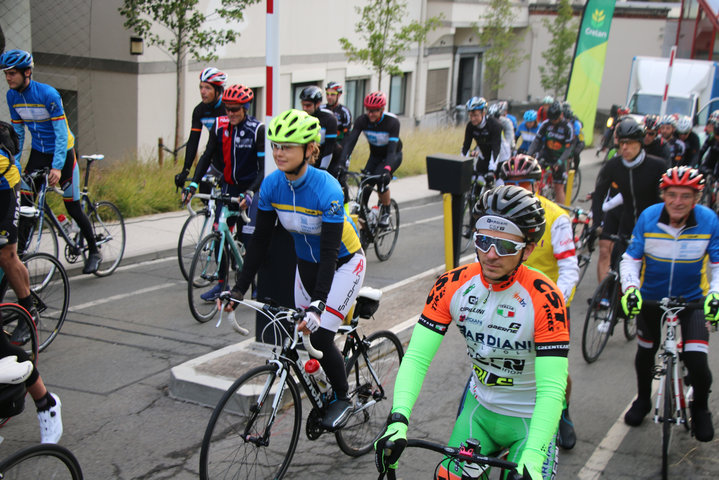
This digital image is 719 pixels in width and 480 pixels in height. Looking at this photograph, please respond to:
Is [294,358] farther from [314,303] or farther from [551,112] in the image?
[551,112]

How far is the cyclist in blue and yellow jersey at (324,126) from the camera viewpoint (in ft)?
33.2

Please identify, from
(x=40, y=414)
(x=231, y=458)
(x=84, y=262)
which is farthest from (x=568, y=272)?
(x=84, y=262)

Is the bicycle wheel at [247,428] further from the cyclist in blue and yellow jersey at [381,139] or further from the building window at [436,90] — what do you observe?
the building window at [436,90]

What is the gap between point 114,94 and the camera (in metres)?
16.6

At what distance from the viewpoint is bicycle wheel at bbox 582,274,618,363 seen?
732 cm

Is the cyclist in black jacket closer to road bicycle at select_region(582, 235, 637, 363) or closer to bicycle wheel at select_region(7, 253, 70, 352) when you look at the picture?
road bicycle at select_region(582, 235, 637, 363)

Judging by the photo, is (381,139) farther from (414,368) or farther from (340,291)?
(414,368)

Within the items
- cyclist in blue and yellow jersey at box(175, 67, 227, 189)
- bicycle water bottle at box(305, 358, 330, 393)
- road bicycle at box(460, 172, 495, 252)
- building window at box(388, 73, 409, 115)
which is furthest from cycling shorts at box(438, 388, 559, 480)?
building window at box(388, 73, 409, 115)

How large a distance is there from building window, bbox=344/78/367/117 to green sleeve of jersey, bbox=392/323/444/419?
22342 mm

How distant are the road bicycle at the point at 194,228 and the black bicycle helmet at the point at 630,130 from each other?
409 cm

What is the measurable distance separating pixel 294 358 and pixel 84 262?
5227 mm

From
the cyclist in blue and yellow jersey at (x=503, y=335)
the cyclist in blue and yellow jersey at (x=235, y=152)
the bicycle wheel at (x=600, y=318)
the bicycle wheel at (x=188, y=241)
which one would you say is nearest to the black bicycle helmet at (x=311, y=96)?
the cyclist in blue and yellow jersey at (x=235, y=152)

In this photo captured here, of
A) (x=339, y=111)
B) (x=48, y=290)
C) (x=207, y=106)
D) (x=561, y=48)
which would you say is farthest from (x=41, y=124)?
(x=561, y=48)

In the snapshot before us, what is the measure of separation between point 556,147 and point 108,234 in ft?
27.0
